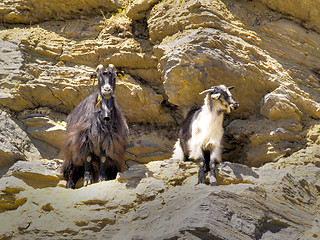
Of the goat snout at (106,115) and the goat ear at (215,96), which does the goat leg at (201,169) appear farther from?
the goat snout at (106,115)

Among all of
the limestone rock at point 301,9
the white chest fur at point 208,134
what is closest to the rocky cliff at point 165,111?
the limestone rock at point 301,9

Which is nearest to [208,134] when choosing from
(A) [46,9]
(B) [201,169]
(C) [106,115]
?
(B) [201,169]

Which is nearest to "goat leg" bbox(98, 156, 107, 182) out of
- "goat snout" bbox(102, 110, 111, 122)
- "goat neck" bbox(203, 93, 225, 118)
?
"goat snout" bbox(102, 110, 111, 122)

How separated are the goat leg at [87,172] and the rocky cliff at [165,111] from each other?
584 mm

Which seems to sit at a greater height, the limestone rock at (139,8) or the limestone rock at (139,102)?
the limestone rock at (139,8)

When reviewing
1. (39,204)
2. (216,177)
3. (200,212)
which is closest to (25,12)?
(39,204)

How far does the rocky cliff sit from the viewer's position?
503 cm

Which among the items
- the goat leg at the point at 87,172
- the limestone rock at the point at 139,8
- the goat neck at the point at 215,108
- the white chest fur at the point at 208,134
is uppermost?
the limestone rock at the point at 139,8

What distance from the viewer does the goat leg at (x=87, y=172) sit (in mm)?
6543

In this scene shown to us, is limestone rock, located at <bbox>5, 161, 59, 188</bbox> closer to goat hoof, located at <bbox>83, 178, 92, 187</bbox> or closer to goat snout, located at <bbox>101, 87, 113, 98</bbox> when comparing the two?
goat hoof, located at <bbox>83, 178, 92, 187</bbox>

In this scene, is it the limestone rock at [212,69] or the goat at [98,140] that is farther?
the limestone rock at [212,69]

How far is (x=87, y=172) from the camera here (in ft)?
21.9

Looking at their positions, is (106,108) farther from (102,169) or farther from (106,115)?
(102,169)

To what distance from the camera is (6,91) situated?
26.9 ft
